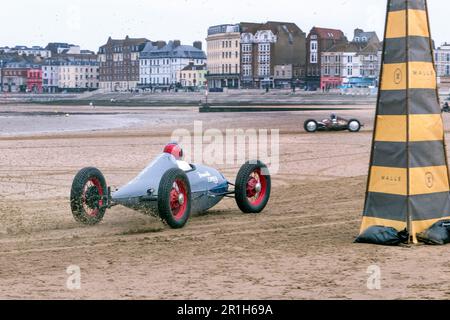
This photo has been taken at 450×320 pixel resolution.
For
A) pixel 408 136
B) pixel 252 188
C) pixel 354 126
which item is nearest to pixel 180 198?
pixel 252 188

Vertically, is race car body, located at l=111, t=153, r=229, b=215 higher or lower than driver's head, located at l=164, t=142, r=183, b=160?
lower

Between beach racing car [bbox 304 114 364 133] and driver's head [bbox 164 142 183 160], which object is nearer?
driver's head [bbox 164 142 183 160]

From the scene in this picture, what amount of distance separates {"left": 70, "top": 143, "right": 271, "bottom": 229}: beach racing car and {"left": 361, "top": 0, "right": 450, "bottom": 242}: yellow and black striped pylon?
2.58m

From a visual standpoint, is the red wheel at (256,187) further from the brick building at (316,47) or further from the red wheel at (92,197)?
the brick building at (316,47)

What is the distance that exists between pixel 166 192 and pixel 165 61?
546ft

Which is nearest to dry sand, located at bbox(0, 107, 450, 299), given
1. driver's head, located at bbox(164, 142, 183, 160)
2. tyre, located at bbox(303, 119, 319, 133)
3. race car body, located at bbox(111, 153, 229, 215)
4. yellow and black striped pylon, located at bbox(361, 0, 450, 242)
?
race car body, located at bbox(111, 153, 229, 215)

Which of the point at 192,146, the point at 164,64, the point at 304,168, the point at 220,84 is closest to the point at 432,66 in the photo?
the point at 304,168

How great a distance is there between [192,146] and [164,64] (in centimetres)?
15014

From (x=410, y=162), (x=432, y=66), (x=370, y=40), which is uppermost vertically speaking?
(x=370, y=40)

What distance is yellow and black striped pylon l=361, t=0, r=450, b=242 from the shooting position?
9.12 metres

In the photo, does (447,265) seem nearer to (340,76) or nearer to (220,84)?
(340,76)

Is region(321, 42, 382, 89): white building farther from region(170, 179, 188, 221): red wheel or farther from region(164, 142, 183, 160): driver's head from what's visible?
region(170, 179, 188, 221): red wheel

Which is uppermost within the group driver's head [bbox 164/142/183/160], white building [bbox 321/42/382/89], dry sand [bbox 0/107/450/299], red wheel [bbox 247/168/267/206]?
white building [bbox 321/42/382/89]
